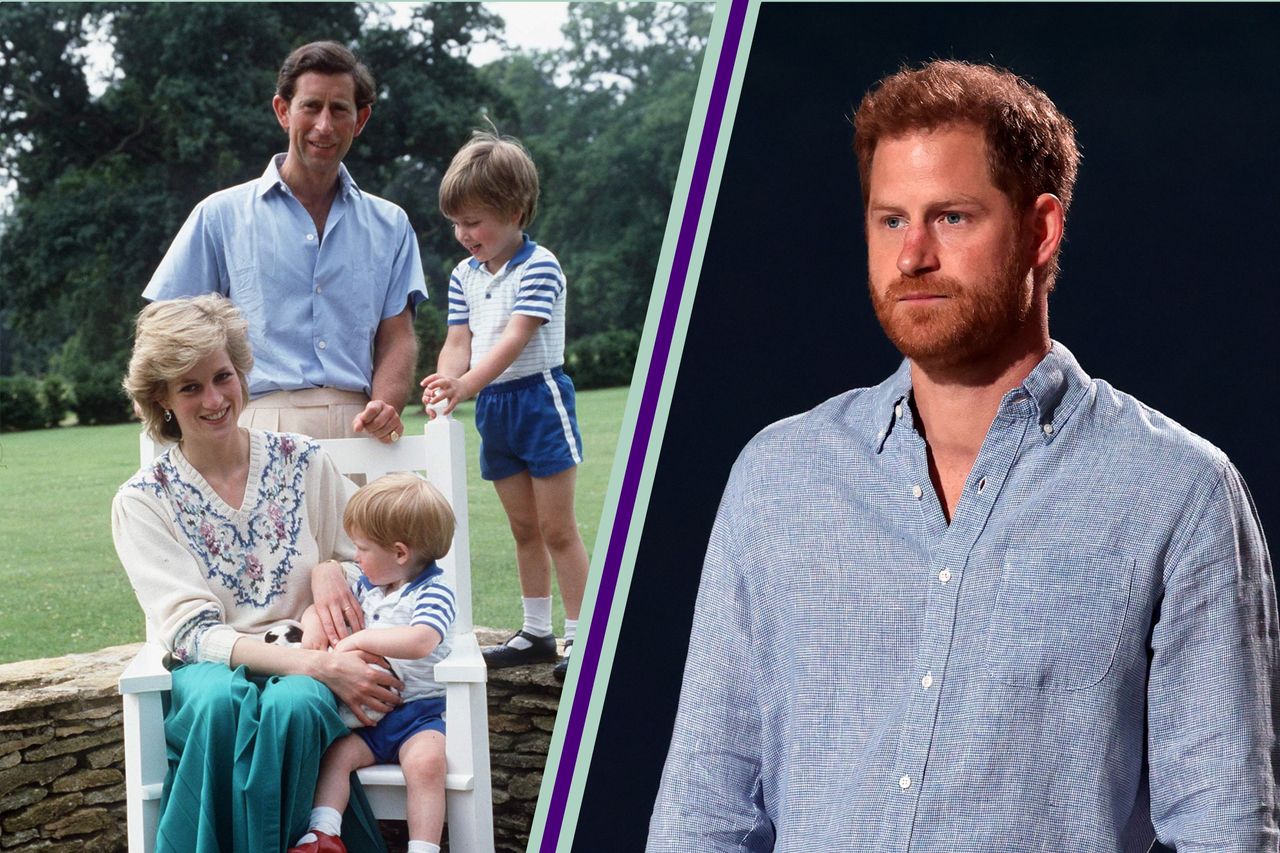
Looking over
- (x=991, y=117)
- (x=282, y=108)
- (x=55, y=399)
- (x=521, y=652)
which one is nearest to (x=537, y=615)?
(x=521, y=652)

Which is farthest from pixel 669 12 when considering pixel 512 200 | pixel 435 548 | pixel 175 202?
pixel 435 548

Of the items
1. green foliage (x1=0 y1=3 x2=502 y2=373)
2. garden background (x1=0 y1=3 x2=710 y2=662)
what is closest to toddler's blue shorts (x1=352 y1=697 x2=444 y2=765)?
garden background (x1=0 y1=3 x2=710 y2=662)

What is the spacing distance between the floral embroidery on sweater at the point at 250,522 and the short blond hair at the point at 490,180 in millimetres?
677

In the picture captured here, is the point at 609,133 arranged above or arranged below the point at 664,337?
above

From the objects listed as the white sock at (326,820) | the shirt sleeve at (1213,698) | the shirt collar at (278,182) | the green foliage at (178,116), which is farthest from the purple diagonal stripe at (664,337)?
the green foliage at (178,116)

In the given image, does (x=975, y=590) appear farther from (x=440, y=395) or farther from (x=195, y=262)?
(x=195, y=262)

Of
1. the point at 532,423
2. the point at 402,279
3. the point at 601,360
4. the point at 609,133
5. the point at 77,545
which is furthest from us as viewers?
the point at 609,133

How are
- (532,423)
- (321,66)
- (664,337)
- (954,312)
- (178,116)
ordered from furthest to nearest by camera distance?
1. (178,116)
2. (532,423)
3. (321,66)
4. (664,337)
5. (954,312)

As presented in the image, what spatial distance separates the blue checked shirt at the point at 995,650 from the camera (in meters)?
1.77

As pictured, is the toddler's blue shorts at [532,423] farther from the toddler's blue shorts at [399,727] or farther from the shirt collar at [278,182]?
the toddler's blue shorts at [399,727]

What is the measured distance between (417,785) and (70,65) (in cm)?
462

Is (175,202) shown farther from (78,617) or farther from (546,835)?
(546,835)

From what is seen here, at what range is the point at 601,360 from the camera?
7.01m

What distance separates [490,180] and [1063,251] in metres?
1.15
